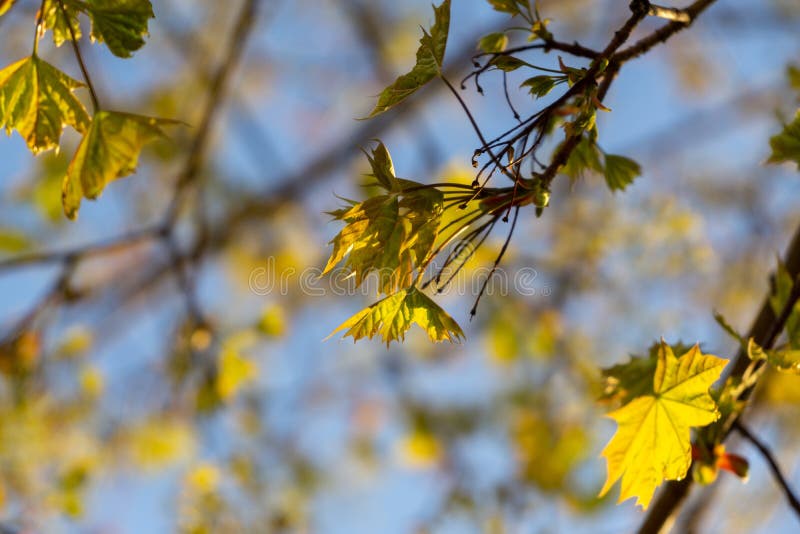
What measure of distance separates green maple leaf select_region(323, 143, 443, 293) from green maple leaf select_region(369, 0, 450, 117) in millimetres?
46

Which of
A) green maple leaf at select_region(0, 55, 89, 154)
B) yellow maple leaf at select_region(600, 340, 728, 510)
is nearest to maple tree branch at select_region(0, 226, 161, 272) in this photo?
green maple leaf at select_region(0, 55, 89, 154)

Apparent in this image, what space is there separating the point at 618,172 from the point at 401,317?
320 mm

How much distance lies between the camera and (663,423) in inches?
24.2

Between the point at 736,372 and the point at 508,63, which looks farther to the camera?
the point at 736,372

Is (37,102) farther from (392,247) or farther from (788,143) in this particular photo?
(788,143)

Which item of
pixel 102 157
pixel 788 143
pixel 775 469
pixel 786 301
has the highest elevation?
pixel 102 157

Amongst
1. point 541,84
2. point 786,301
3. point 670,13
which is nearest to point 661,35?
point 670,13

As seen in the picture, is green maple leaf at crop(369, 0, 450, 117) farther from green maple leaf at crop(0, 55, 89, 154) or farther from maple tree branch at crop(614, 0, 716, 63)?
green maple leaf at crop(0, 55, 89, 154)

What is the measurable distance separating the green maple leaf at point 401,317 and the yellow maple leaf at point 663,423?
0.57 feet

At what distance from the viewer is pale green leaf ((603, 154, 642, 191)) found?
2.51 ft

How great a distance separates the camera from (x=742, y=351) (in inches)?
27.3

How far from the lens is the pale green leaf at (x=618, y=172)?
764mm

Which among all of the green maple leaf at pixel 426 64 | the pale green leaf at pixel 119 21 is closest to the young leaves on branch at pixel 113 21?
the pale green leaf at pixel 119 21

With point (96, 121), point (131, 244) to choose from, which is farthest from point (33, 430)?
point (96, 121)
